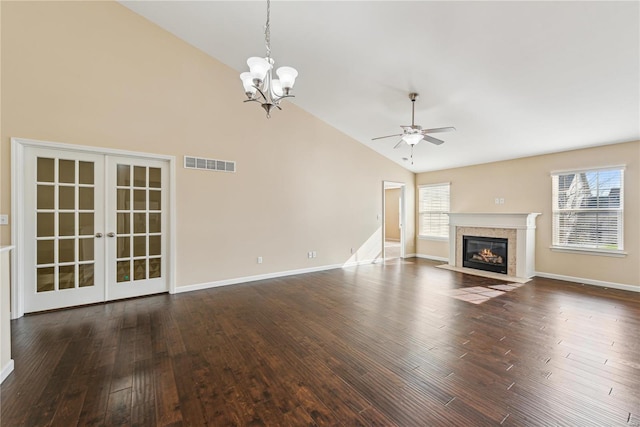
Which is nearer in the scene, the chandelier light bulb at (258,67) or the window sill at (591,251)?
the chandelier light bulb at (258,67)

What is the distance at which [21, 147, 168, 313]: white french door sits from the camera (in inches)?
136

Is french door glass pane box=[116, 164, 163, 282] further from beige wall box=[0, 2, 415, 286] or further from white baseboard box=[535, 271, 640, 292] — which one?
white baseboard box=[535, 271, 640, 292]

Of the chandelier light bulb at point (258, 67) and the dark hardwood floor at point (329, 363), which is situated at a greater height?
the chandelier light bulb at point (258, 67)

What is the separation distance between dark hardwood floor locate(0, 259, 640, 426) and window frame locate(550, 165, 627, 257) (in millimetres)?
1136

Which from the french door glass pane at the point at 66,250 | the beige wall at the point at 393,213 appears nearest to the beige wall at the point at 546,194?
the beige wall at the point at 393,213

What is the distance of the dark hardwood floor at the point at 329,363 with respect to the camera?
1750mm

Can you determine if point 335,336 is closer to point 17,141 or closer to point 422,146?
point 17,141

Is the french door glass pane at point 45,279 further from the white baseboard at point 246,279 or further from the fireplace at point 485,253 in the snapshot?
the fireplace at point 485,253

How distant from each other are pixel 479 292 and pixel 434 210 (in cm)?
357

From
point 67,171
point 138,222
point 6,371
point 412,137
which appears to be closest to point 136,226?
point 138,222

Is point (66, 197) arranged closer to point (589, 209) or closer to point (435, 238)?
point (435, 238)

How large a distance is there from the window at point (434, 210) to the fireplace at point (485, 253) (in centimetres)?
96

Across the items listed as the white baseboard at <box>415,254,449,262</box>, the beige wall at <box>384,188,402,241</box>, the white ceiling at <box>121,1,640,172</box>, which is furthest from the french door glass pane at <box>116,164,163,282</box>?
the beige wall at <box>384,188,402,241</box>

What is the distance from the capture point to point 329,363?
2334mm
